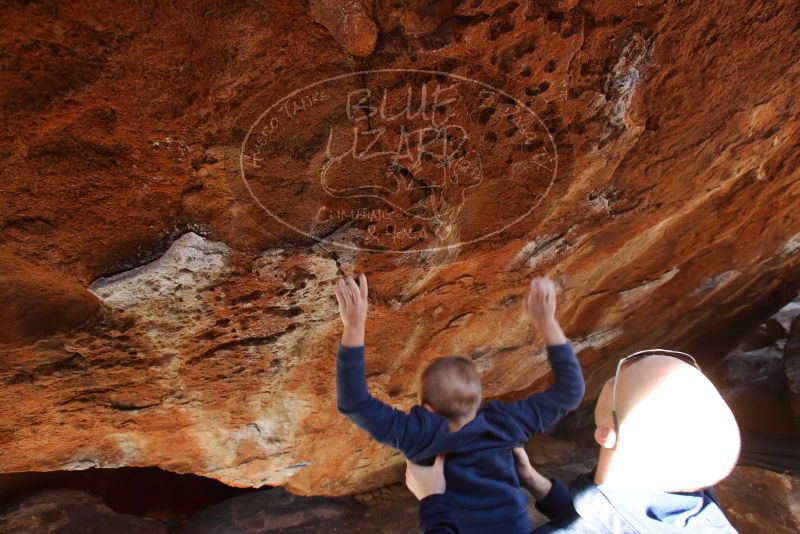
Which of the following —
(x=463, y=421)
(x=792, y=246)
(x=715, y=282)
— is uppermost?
(x=792, y=246)

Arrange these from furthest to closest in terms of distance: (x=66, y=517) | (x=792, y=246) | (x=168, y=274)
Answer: (x=792, y=246), (x=66, y=517), (x=168, y=274)

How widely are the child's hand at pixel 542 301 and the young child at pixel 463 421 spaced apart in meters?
0.09

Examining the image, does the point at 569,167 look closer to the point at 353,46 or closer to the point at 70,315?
the point at 353,46

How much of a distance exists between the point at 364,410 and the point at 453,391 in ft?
0.84

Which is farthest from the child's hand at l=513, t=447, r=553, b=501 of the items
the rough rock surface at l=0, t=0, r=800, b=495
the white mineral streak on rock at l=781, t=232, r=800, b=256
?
the white mineral streak on rock at l=781, t=232, r=800, b=256

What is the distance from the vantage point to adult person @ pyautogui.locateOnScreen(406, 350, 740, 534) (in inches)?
47.1

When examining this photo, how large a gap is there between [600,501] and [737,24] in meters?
1.54

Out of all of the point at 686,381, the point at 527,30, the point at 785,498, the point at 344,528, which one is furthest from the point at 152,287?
the point at 785,498

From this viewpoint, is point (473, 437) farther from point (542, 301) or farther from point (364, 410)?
point (542, 301)

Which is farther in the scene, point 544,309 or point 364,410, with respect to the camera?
point 544,309

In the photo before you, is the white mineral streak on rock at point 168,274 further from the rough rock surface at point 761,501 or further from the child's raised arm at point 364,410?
the rough rock surface at point 761,501

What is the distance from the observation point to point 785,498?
10.8ft

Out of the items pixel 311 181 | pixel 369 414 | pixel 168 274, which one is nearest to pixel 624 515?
pixel 369 414

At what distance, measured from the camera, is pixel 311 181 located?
1.55 m
